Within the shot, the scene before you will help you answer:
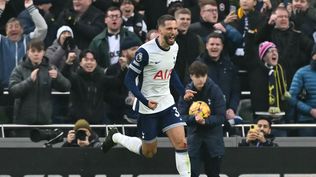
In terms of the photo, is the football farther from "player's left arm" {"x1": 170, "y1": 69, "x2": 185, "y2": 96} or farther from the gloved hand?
the gloved hand

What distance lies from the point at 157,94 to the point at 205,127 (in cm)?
81

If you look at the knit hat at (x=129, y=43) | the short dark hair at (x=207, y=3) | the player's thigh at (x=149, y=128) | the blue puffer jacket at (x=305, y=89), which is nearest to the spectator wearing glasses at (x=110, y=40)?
the knit hat at (x=129, y=43)

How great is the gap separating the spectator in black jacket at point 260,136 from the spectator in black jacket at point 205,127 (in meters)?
0.61

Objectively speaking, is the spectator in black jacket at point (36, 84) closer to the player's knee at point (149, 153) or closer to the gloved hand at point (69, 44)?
the gloved hand at point (69, 44)

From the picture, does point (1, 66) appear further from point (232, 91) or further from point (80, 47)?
point (232, 91)

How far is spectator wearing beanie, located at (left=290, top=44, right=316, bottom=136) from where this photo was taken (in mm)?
15164

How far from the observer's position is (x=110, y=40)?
51.8ft

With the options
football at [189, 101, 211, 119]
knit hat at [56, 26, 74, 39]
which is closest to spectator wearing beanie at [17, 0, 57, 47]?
knit hat at [56, 26, 74, 39]

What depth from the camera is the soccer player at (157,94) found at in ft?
44.2

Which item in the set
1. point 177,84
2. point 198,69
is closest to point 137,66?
point 177,84

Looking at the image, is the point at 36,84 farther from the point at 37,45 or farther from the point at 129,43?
the point at 129,43

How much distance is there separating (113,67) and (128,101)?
576 millimetres

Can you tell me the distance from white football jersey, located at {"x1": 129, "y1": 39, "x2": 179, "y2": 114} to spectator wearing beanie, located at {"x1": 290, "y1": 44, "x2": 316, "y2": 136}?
235 cm

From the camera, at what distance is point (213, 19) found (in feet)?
52.0
